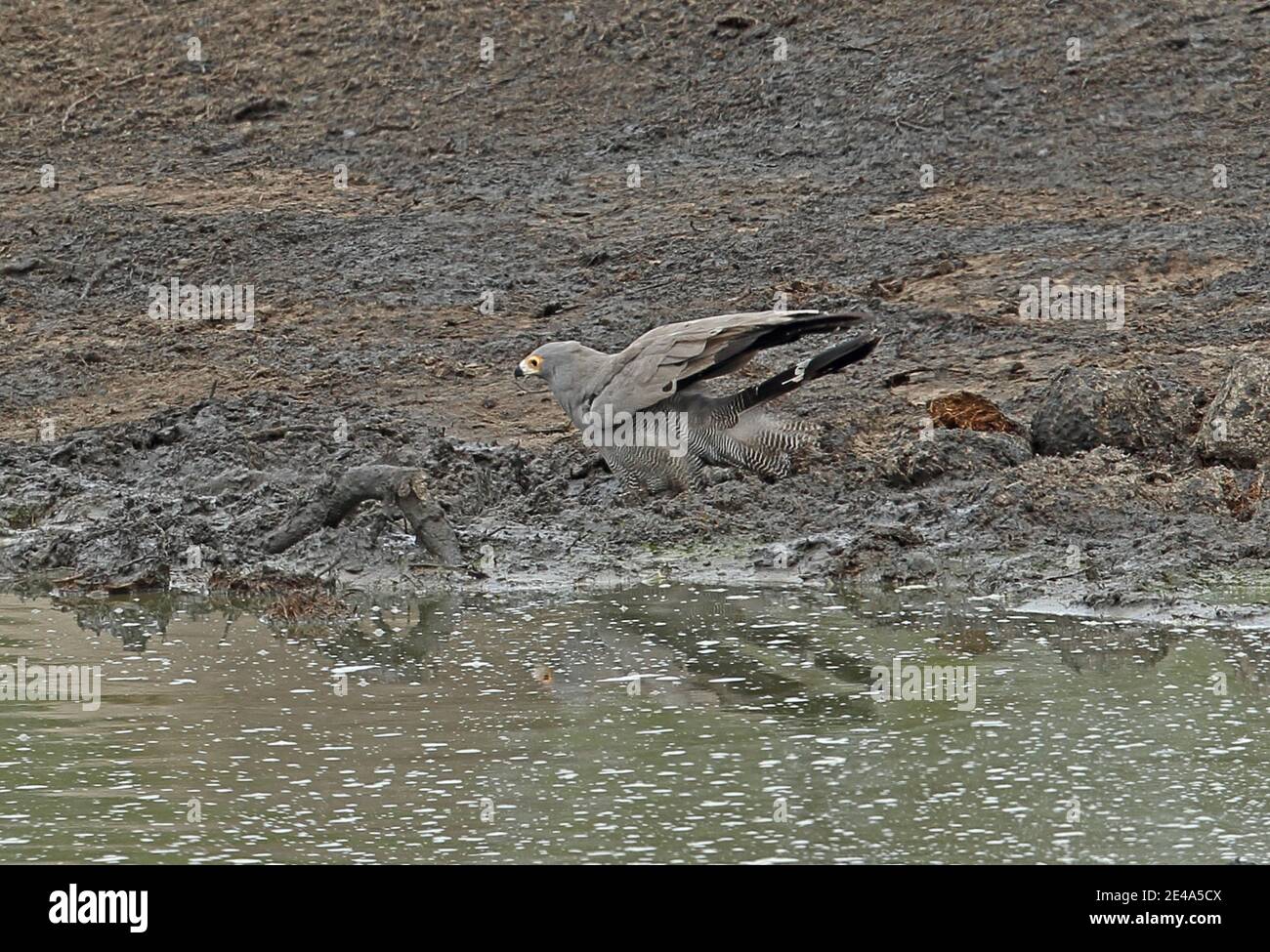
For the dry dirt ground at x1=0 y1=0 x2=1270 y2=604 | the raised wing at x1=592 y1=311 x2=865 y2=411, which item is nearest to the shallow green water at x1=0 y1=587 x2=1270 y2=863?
the dry dirt ground at x1=0 y1=0 x2=1270 y2=604

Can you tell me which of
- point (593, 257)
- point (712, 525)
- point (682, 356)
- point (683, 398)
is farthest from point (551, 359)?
point (593, 257)

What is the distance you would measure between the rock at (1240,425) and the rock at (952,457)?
75cm

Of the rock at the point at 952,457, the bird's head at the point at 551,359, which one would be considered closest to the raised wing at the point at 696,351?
the bird's head at the point at 551,359

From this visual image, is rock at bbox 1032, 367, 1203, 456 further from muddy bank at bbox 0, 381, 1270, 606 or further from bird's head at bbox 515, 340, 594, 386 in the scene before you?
bird's head at bbox 515, 340, 594, 386

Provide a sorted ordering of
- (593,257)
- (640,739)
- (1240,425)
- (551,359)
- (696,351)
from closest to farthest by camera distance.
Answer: (640,739) < (696,351) < (1240,425) < (551,359) < (593,257)

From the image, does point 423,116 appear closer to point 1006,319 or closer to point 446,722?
point 1006,319

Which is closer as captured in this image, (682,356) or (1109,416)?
(682,356)

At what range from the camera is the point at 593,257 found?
12.8 meters

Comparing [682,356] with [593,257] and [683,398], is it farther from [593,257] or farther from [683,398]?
[593,257]

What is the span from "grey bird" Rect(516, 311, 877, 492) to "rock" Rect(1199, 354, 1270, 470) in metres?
1.45

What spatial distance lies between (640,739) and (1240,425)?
3.80m

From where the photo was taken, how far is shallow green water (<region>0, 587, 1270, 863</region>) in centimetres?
506

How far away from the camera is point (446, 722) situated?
6129mm

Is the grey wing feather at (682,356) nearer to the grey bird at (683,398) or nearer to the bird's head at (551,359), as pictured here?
the grey bird at (683,398)
